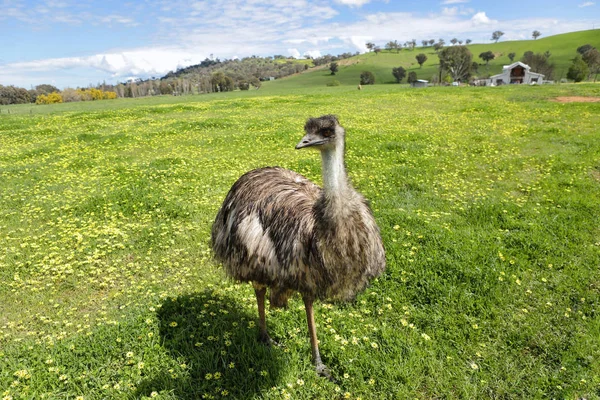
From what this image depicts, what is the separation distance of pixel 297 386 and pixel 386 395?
1128mm

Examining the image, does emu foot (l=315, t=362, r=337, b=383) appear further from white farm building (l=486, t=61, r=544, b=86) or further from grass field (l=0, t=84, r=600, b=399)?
white farm building (l=486, t=61, r=544, b=86)

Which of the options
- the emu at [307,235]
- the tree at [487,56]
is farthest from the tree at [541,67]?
the emu at [307,235]

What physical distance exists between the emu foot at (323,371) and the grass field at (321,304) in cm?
11

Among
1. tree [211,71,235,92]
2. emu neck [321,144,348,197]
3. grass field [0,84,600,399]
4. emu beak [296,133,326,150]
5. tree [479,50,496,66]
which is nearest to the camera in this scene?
emu beak [296,133,326,150]

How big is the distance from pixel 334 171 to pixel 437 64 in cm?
17698

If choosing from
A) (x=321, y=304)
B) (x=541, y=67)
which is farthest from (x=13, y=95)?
Answer: (x=541, y=67)

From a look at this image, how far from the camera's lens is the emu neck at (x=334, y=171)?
417cm

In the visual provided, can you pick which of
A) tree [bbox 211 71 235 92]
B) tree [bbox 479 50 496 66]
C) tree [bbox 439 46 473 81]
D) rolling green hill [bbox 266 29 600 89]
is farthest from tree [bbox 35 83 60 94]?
tree [bbox 479 50 496 66]

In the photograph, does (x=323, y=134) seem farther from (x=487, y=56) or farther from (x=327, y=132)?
(x=487, y=56)

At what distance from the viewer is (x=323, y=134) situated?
4129 mm

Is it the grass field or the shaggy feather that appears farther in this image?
the grass field

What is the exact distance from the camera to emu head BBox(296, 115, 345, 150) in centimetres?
408

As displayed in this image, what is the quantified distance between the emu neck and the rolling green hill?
129 metres

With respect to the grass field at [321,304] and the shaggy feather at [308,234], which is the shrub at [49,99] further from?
the shaggy feather at [308,234]
